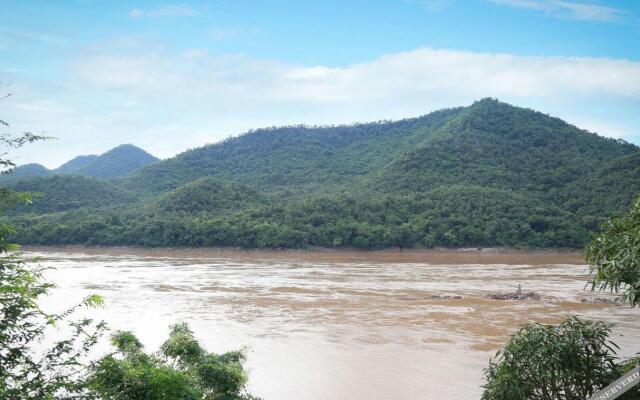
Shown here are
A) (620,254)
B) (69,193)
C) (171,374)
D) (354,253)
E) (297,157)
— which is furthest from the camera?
(297,157)

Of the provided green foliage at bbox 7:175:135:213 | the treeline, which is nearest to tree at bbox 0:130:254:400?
the treeline

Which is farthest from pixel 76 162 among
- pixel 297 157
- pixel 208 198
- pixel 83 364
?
pixel 83 364

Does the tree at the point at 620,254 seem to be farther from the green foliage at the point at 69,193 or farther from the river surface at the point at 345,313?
the green foliage at the point at 69,193

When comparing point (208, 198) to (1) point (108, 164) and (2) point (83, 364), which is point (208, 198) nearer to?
(2) point (83, 364)

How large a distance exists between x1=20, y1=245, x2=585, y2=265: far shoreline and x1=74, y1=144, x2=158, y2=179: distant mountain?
88.6 meters

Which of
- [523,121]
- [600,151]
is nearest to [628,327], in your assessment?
[600,151]

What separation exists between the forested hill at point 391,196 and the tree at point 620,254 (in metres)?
49.3

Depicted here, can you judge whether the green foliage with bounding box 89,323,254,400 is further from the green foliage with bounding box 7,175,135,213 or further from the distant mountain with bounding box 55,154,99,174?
the distant mountain with bounding box 55,154,99,174

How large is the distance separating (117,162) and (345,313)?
468 feet

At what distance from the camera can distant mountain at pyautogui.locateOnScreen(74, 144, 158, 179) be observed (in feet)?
470

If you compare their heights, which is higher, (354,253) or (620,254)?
(620,254)

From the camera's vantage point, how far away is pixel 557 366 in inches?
A: 218

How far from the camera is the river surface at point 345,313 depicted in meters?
13.6

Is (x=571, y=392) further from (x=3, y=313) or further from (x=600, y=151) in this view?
(x=600, y=151)
